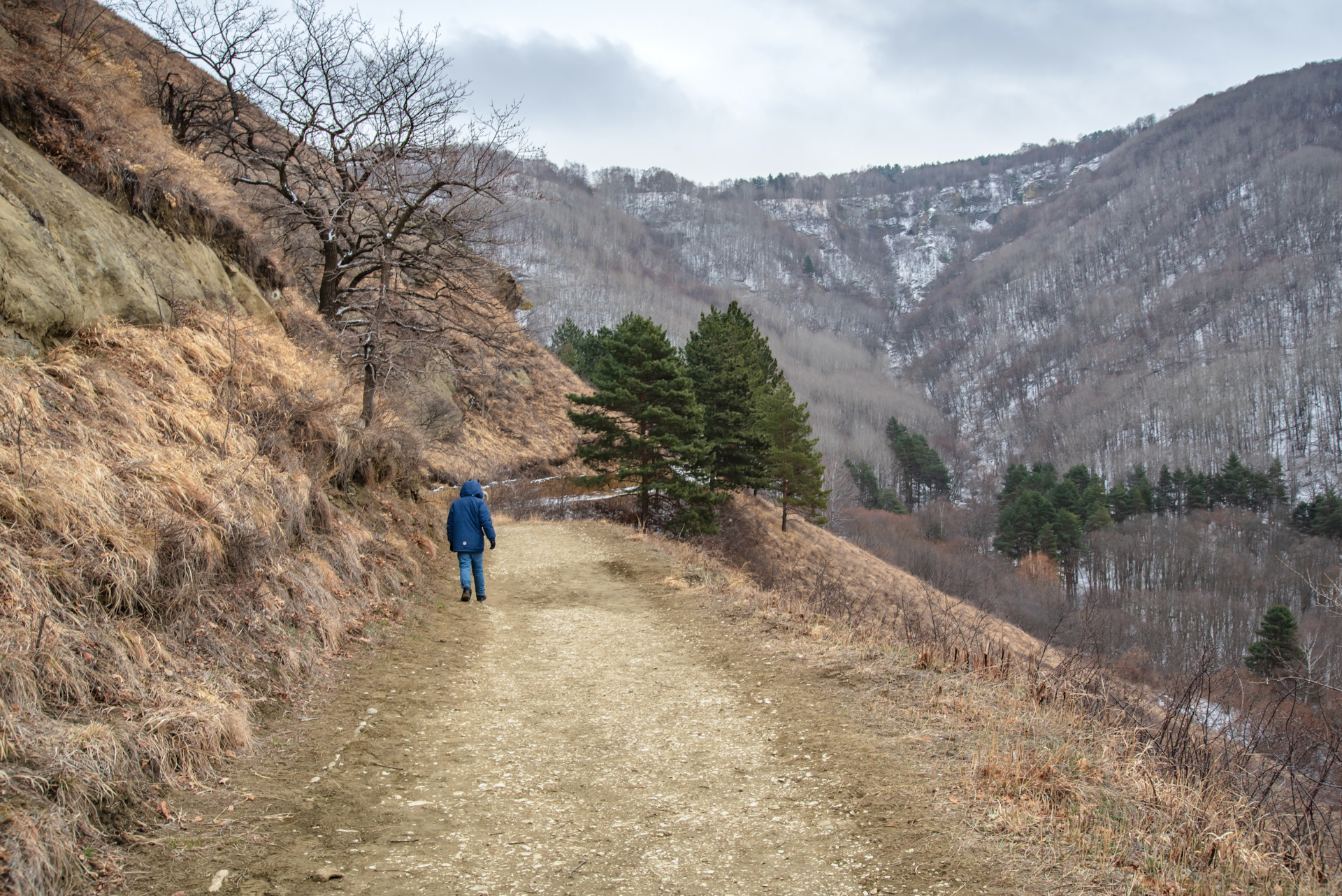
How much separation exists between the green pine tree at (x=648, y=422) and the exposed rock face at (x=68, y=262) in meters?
15.1

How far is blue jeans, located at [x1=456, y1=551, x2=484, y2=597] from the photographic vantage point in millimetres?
10023

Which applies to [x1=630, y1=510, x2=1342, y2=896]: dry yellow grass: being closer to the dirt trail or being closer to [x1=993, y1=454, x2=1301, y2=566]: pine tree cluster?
the dirt trail

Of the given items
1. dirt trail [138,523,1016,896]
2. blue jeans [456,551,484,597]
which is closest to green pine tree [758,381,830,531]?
blue jeans [456,551,484,597]

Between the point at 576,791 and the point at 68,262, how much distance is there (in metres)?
7.32

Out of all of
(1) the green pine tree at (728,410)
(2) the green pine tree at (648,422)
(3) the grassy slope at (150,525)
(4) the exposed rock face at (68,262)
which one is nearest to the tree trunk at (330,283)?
(3) the grassy slope at (150,525)

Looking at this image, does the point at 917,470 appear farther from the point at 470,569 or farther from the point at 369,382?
the point at 470,569

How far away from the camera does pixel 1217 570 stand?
269 feet

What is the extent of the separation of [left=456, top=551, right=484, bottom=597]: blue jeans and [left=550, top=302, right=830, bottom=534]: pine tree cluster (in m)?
13.4

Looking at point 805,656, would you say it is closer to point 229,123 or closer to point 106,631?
point 106,631

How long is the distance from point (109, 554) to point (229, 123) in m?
12.5

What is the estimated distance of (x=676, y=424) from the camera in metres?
24.2

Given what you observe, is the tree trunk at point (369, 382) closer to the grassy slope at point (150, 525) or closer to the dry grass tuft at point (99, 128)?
the grassy slope at point (150, 525)

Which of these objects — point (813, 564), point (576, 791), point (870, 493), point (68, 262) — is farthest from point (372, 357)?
point (870, 493)

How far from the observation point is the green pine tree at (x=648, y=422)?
23859mm
